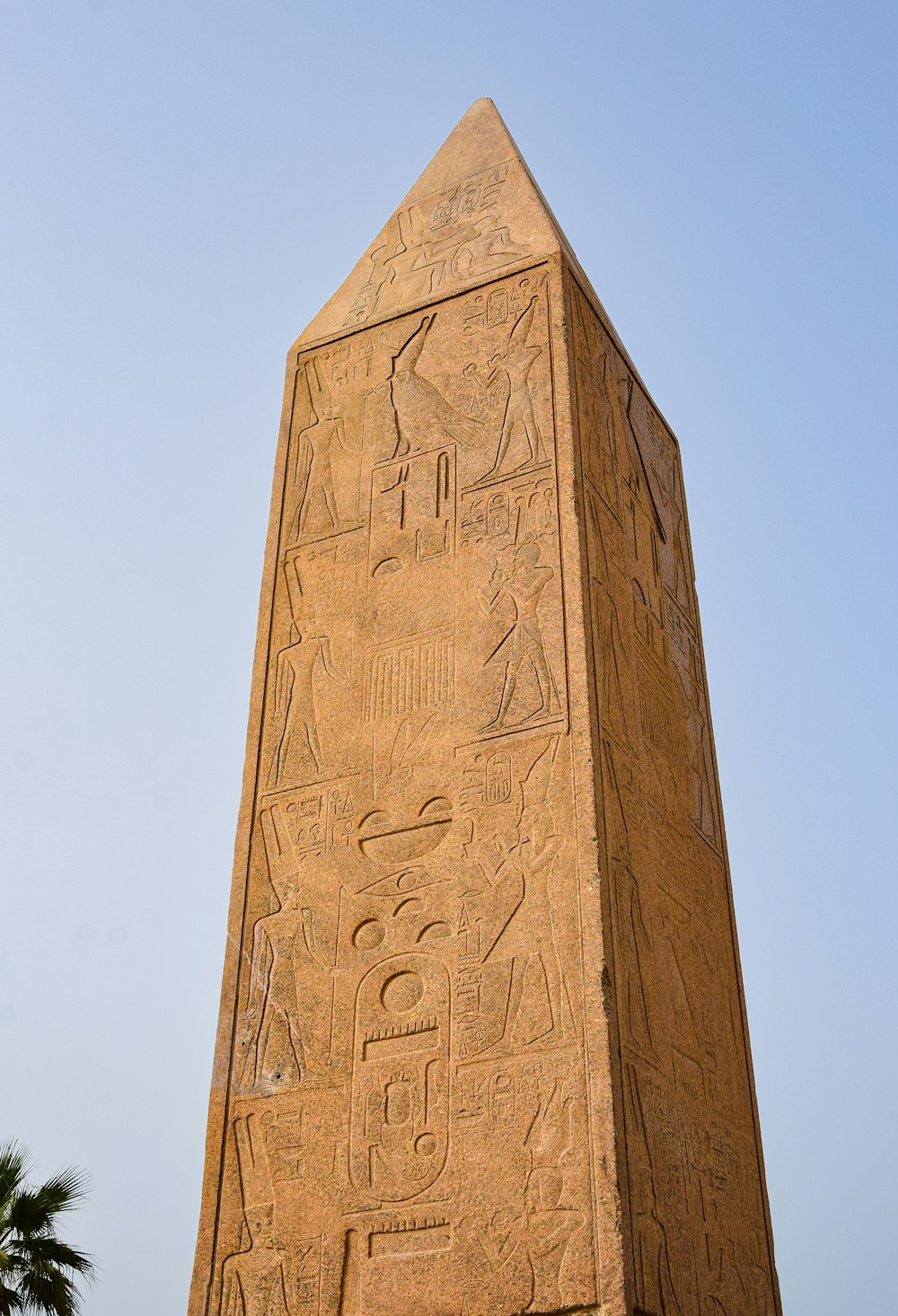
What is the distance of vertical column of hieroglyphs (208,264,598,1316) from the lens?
4566mm

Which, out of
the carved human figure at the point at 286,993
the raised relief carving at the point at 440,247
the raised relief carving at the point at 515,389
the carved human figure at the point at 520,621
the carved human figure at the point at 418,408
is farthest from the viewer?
the raised relief carving at the point at 440,247

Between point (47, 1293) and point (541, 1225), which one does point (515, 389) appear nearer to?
point (541, 1225)

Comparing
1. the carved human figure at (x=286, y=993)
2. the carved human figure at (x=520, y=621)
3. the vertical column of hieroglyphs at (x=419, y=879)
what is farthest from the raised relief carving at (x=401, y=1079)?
the carved human figure at (x=520, y=621)

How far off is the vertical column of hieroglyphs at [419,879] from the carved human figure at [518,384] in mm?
12

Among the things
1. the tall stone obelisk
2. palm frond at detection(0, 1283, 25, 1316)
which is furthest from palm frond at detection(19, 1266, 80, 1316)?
the tall stone obelisk

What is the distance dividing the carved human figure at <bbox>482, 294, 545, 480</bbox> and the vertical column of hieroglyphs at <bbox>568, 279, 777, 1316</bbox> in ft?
0.59

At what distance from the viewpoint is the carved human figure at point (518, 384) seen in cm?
597

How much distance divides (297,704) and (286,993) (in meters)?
1.14

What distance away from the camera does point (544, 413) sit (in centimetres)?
602

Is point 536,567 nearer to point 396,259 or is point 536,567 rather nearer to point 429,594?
point 429,594

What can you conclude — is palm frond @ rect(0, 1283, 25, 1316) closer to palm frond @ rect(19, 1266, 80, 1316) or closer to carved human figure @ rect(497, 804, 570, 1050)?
palm frond @ rect(19, 1266, 80, 1316)

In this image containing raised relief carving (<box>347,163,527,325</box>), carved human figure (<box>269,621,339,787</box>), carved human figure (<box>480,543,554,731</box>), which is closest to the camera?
carved human figure (<box>480,543,554,731</box>)

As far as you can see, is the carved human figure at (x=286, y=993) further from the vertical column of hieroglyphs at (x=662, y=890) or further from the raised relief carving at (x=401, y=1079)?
the vertical column of hieroglyphs at (x=662, y=890)

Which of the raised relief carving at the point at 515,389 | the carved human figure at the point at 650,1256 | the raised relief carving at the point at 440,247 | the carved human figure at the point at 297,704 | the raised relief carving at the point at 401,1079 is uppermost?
the raised relief carving at the point at 440,247
